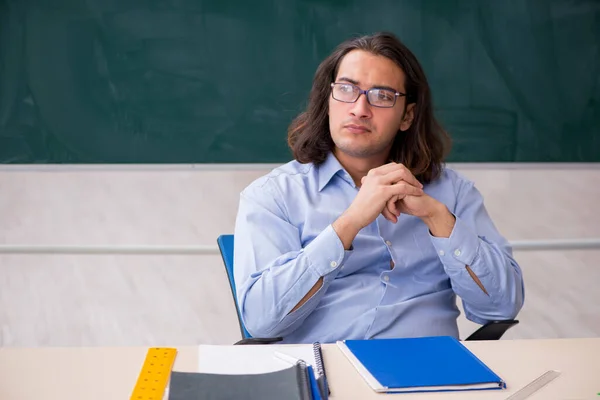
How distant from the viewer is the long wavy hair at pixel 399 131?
2180 millimetres

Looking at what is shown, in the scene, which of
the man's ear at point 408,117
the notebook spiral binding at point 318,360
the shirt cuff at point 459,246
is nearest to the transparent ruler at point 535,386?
the notebook spiral binding at point 318,360

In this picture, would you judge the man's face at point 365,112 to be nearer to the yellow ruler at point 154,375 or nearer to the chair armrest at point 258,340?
the chair armrest at point 258,340

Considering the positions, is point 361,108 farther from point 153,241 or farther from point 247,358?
point 153,241

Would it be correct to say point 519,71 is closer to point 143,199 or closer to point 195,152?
point 195,152

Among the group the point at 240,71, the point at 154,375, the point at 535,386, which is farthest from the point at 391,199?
the point at 240,71

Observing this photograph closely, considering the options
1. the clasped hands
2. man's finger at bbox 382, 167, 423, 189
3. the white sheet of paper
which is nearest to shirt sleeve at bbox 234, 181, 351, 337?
the clasped hands

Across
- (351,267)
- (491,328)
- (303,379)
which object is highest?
(303,379)

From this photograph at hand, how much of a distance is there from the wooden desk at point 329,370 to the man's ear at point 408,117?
2.91 feet

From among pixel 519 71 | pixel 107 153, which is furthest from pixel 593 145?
pixel 107 153

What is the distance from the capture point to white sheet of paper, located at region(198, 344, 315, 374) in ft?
4.58

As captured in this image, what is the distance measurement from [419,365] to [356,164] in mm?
876

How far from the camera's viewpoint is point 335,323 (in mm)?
1960

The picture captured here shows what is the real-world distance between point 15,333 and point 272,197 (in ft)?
6.98

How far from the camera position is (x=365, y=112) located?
205 centimetres
